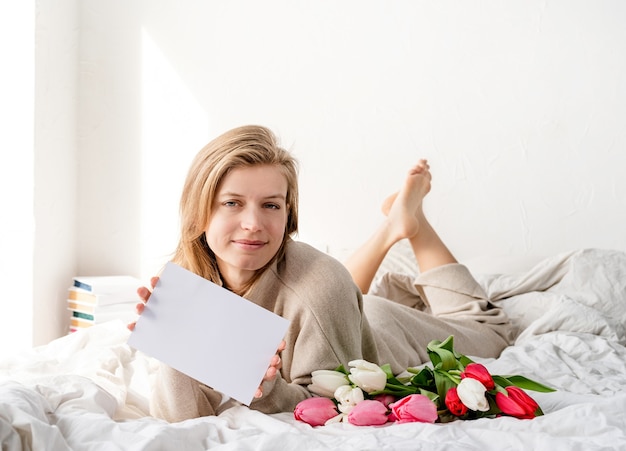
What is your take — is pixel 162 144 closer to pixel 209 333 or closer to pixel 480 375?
pixel 209 333

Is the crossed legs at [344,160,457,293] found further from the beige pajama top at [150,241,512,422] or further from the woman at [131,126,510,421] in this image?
the woman at [131,126,510,421]

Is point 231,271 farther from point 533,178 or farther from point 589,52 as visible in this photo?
point 589,52

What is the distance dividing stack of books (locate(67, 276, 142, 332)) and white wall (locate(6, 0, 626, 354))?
0.17m

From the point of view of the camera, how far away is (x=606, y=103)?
2.99 meters

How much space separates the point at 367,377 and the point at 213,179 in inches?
17.1

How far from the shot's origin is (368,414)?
1141 millimetres

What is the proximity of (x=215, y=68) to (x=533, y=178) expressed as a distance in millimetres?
1453

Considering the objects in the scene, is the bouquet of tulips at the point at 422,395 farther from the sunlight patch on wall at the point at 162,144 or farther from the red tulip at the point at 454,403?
the sunlight patch on wall at the point at 162,144

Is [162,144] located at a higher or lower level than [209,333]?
higher

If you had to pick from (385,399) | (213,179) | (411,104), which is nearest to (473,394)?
(385,399)

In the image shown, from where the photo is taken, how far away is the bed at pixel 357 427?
99 centimetres

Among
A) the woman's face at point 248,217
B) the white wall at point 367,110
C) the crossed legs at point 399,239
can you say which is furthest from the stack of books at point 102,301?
the woman's face at point 248,217

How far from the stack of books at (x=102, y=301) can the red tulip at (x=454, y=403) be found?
76.2 inches

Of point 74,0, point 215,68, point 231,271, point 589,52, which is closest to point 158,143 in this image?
point 215,68
